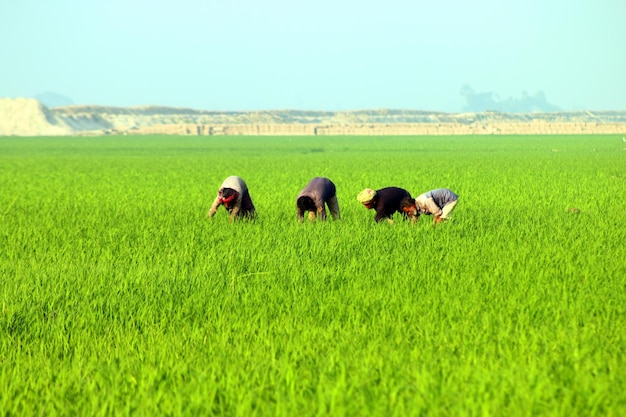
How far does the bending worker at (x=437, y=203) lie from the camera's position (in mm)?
10078

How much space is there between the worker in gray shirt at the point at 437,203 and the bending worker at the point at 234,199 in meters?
2.14

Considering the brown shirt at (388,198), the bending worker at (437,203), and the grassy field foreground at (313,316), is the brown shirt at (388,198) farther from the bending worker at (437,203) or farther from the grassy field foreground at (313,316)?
the bending worker at (437,203)

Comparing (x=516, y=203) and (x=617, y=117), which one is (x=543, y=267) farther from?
(x=617, y=117)

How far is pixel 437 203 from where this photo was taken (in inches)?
401

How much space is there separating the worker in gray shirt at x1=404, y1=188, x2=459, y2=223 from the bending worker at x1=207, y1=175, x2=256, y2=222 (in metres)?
2.14

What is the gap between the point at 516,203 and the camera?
14.1m

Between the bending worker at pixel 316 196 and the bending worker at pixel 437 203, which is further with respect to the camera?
the bending worker at pixel 316 196

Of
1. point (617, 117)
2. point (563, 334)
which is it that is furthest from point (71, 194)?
point (617, 117)

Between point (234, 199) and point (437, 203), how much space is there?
2424mm

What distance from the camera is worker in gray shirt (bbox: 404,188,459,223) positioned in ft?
33.0

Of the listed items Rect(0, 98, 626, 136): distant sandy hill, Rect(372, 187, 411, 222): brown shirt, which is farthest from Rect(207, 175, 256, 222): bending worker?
Rect(0, 98, 626, 136): distant sandy hill

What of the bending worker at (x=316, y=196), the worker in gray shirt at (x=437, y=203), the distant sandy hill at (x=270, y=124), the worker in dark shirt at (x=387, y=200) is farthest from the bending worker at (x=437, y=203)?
the distant sandy hill at (x=270, y=124)

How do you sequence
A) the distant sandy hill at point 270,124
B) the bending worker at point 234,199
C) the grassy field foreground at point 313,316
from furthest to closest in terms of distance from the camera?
the distant sandy hill at point 270,124 < the bending worker at point 234,199 < the grassy field foreground at point 313,316

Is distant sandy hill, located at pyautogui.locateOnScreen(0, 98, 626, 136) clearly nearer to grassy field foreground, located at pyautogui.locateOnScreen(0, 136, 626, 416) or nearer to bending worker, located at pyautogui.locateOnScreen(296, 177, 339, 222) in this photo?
bending worker, located at pyautogui.locateOnScreen(296, 177, 339, 222)
